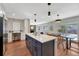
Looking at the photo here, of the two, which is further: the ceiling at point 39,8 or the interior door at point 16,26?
the interior door at point 16,26

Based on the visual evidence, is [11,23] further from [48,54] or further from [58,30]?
[48,54]

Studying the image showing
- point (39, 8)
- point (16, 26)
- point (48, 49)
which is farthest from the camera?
point (16, 26)

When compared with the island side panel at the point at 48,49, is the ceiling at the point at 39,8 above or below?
above

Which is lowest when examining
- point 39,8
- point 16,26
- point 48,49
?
point 48,49

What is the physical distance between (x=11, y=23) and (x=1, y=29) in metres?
5.17

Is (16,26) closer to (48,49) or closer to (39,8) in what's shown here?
(39,8)

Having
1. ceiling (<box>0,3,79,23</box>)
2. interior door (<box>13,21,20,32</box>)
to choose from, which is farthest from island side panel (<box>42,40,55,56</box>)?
interior door (<box>13,21,20,32</box>)

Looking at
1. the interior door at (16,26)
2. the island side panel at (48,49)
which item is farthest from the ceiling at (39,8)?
the interior door at (16,26)

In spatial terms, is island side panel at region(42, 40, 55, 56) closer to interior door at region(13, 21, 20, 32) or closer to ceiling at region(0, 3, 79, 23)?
ceiling at region(0, 3, 79, 23)

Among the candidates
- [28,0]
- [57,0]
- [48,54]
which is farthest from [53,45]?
[28,0]

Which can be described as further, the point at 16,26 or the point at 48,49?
the point at 16,26

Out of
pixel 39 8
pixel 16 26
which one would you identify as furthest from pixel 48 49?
pixel 16 26

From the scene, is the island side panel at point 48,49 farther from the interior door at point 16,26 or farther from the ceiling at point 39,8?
the interior door at point 16,26

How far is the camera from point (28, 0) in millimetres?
2658
